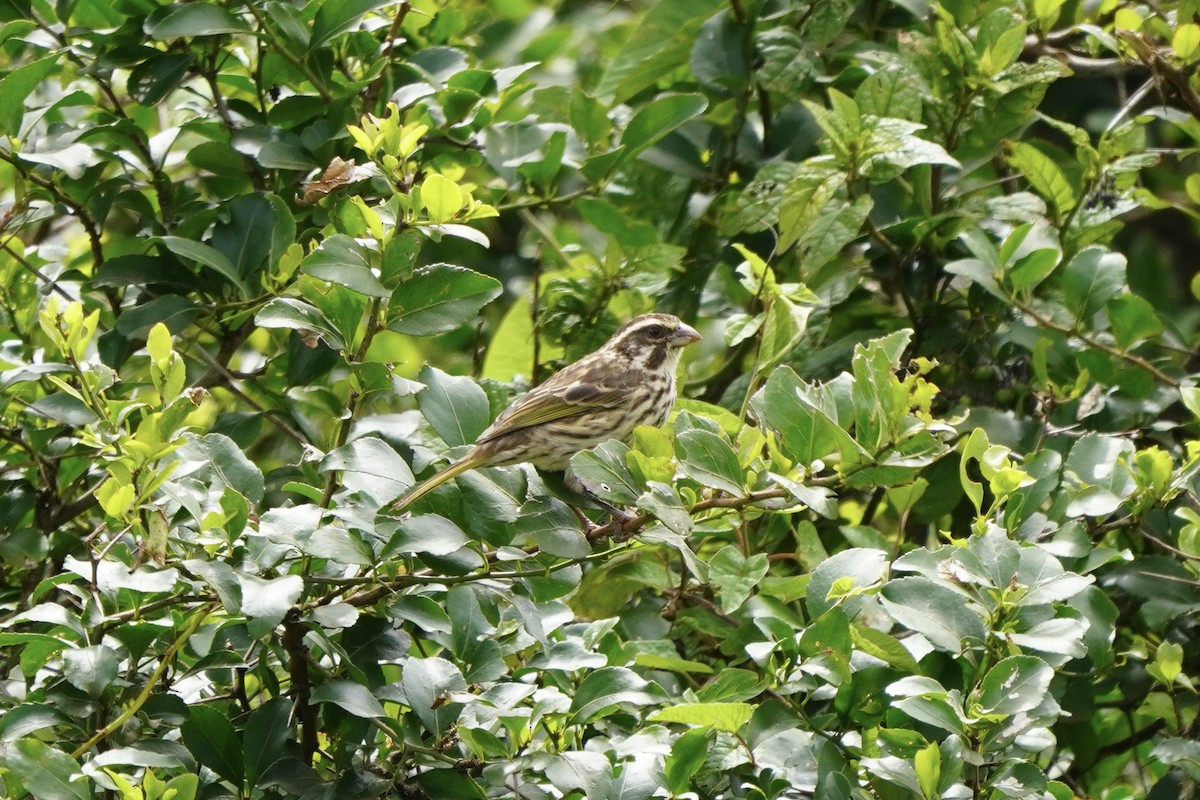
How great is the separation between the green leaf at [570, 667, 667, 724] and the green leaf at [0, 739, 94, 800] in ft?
3.38

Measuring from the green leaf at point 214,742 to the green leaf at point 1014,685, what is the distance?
5.27ft

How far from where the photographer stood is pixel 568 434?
15.7ft

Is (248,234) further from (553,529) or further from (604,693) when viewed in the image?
(604,693)

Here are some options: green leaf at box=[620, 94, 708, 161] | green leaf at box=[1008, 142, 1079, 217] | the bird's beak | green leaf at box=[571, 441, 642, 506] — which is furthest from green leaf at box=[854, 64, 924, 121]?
green leaf at box=[571, 441, 642, 506]

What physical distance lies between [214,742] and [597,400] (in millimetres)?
2215

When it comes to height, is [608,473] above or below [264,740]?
above

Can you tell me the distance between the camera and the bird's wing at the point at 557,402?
465 centimetres

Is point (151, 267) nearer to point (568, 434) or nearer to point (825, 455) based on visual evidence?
point (568, 434)

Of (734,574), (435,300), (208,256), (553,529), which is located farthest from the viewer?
(208,256)

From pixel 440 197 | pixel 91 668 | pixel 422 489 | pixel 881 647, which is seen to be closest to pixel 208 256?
pixel 440 197

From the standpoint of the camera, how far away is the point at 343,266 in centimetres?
302

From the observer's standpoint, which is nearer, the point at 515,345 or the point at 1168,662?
the point at 1168,662

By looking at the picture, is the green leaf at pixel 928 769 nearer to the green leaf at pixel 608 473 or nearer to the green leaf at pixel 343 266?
the green leaf at pixel 608 473

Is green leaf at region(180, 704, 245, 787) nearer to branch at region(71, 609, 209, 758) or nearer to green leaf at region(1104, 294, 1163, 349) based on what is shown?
branch at region(71, 609, 209, 758)
